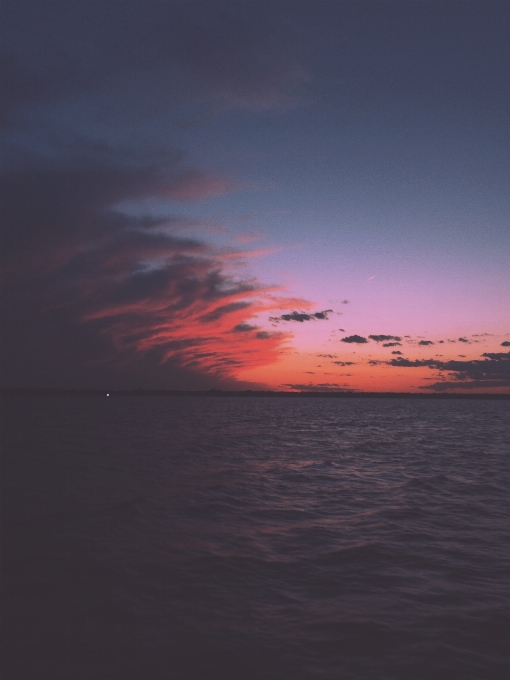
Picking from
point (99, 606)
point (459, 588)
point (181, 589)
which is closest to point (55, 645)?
point (99, 606)

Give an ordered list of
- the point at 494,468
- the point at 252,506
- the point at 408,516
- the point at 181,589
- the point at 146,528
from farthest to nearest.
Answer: the point at 494,468, the point at 252,506, the point at 408,516, the point at 146,528, the point at 181,589

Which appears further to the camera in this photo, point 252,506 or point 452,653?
point 252,506

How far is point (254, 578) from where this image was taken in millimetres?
9820

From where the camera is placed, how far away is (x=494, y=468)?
26266 millimetres

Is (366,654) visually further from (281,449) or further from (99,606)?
(281,449)

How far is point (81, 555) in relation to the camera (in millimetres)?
11227

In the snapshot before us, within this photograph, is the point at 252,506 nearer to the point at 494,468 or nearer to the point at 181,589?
the point at 181,589

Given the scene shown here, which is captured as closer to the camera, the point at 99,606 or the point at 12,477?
the point at 99,606

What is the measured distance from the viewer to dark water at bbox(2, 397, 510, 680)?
6875 millimetres

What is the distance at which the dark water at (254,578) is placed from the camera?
271 inches

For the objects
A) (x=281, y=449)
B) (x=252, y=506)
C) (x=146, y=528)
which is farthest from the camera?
(x=281, y=449)

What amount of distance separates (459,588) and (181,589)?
557cm

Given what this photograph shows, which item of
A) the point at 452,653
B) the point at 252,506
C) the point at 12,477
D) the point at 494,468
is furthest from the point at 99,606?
the point at 494,468

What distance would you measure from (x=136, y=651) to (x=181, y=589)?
7.21ft
